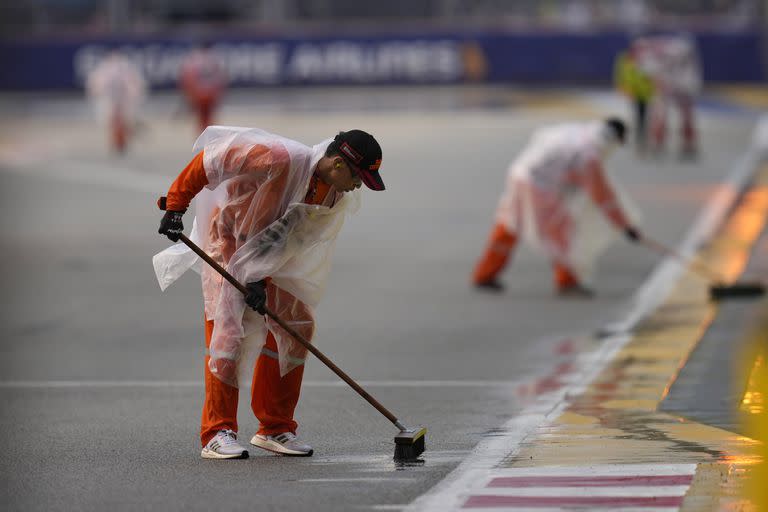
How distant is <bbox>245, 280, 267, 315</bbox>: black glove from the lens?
877 cm

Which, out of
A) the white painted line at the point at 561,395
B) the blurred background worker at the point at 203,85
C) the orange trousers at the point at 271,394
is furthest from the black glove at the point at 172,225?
the blurred background worker at the point at 203,85

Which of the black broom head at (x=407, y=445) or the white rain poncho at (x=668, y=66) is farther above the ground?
the black broom head at (x=407, y=445)

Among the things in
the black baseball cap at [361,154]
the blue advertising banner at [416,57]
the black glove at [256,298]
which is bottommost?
the blue advertising banner at [416,57]

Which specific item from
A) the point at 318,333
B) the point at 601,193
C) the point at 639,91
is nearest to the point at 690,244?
the point at 601,193

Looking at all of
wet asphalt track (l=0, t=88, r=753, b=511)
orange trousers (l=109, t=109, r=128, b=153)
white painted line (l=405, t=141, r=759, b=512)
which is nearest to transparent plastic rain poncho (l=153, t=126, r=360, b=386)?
wet asphalt track (l=0, t=88, r=753, b=511)

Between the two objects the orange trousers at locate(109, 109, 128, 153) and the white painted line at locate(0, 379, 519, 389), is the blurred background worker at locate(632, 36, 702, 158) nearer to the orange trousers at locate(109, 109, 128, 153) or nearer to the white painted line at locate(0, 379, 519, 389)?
the orange trousers at locate(109, 109, 128, 153)

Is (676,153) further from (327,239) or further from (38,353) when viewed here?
(327,239)

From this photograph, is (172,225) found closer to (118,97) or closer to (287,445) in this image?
(287,445)

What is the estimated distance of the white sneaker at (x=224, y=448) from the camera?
349 inches

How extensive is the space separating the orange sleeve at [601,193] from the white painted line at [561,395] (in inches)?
31.3

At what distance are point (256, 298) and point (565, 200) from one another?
7445 millimetres

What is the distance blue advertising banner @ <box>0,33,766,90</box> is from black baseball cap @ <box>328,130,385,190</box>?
36924 millimetres

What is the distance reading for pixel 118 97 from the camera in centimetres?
3378

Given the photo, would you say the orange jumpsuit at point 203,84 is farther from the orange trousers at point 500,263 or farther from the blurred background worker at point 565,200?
the blurred background worker at point 565,200
